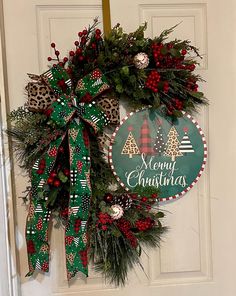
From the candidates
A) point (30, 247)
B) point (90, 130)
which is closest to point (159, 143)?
point (90, 130)

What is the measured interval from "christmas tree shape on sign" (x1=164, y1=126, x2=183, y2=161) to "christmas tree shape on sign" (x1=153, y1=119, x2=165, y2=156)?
0.02 m

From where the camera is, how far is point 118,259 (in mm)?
1233

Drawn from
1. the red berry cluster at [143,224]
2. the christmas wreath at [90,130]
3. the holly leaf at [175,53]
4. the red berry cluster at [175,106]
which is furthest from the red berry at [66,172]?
the holly leaf at [175,53]

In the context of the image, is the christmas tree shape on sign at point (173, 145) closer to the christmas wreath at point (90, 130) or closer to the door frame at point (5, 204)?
the christmas wreath at point (90, 130)

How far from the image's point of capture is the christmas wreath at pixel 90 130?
115cm

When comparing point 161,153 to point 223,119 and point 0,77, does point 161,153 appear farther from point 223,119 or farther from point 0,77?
point 0,77

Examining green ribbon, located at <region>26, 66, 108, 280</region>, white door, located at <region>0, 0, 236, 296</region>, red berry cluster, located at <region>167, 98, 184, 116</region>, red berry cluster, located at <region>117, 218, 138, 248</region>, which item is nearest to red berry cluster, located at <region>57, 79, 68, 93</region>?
green ribbon, located at <region>26, 66, 108, 280</region>

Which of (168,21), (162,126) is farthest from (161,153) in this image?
(168,21)

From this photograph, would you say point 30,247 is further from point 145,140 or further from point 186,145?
point 186,145

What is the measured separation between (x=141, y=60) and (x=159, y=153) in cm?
31

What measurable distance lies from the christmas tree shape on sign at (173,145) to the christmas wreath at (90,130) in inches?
2.6

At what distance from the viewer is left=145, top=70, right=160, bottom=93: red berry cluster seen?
116 centimetres

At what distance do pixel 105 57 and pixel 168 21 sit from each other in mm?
279

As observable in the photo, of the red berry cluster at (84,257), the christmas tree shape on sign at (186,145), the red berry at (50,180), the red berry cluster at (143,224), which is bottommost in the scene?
the red berry cluster at (84,257)
